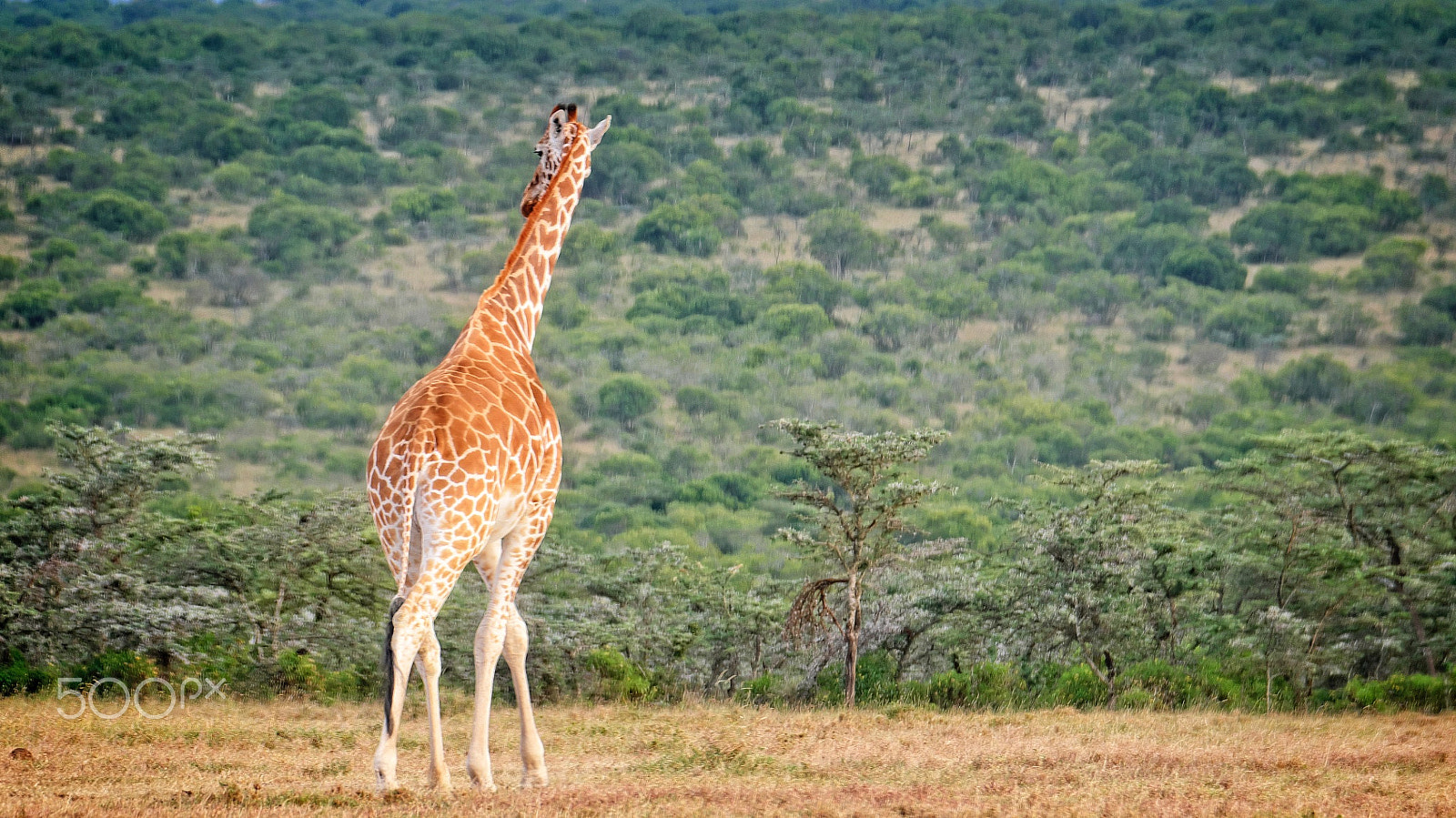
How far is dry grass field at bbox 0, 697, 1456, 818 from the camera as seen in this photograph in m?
8.47

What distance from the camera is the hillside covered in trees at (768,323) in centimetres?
2028

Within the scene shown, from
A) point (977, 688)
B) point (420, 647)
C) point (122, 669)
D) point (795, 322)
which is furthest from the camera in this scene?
point (795, 322)

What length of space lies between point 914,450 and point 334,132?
3403 inches

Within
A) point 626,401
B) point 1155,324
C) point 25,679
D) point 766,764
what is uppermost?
point 766,764

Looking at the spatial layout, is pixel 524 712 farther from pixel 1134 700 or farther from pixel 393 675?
pixel 1134 700

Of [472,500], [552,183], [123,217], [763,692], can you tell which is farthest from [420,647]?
[123,217]

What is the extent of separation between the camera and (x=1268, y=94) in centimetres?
10200

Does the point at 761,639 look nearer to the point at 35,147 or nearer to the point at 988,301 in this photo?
the point at 988,301

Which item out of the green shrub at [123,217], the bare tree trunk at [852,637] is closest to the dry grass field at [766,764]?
the bare tree trunk at [852,637]

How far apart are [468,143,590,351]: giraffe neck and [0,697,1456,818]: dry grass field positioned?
→ 333 cm

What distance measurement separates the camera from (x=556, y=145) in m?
11.1

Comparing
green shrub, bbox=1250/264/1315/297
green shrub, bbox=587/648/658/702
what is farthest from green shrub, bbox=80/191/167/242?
green shrub, bbox=587/648/658/702

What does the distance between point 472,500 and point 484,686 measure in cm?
138

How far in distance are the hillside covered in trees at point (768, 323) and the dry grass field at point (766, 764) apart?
2.90 meters
